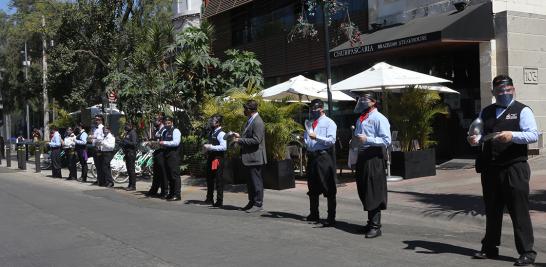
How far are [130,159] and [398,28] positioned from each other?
8046mm

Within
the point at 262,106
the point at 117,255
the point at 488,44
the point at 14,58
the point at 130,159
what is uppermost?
the point at 14,58

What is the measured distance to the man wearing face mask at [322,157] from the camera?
848 centimetres

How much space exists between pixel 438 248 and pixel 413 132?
6644 millimetres

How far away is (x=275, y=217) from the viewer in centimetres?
946

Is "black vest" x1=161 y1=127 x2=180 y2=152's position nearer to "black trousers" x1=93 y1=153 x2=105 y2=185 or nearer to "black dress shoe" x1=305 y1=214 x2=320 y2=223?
"black dress shoe" x1=305 y1=214 x2=320 y2=223

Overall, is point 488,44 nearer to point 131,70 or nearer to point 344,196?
point 344,196

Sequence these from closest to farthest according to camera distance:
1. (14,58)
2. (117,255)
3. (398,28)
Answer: (117,255) → (398,28) → (14,58)

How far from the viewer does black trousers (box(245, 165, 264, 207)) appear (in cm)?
985

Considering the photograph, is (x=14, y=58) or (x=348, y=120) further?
(x=14, y=58)

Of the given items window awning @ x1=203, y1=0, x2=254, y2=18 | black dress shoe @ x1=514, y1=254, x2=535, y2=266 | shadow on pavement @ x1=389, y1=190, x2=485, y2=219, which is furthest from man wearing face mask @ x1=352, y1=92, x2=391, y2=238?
window awning @ x1=203, y1=0, x2=254, y2=18

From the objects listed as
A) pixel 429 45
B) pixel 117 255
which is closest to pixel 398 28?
pixel 429 45

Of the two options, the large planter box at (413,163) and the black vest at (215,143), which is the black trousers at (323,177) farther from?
the large planter box at (413,163)

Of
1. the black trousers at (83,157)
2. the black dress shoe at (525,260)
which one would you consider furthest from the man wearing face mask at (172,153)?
the black dress shoe at (525,260)

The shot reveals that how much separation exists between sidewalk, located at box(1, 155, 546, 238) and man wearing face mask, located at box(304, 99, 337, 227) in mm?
914
